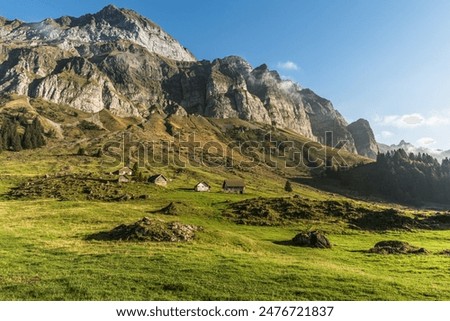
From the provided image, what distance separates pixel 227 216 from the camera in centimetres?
7694

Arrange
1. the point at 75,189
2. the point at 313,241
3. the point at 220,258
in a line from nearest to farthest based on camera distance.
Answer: the point at 220,258
the point at 313,241
the point at 75,189

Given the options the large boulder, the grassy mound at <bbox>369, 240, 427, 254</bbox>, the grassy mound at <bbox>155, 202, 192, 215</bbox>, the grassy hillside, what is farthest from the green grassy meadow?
the grassy mound at <bbox>155, 202, 192, 215</bbox>

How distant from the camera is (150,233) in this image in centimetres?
4475

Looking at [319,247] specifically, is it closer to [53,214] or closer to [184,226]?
[184,226]

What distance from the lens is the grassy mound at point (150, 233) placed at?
43.8m

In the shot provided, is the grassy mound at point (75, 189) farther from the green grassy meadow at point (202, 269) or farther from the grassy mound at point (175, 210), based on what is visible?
the green grassy meadow at point (202, 269)

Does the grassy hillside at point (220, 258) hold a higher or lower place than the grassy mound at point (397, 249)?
lower

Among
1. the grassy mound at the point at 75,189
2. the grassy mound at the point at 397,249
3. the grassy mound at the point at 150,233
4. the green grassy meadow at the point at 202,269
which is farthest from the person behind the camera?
the grassy mound at the point at 75,189

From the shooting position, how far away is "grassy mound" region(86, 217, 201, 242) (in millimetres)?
43844

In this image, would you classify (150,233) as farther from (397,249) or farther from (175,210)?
(175,210)

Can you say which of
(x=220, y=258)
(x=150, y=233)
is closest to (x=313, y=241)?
(x=220, y=258)

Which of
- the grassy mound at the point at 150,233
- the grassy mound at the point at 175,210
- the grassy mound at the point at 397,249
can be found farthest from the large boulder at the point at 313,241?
the grassy mound at the point at 175,210

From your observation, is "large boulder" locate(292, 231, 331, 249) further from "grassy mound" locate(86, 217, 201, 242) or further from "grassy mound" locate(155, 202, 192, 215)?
"grassy mound" locate(155, 202, 192, 215)
